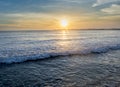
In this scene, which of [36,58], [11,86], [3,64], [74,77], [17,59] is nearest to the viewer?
[11,86]

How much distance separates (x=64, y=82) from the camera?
8.59 m

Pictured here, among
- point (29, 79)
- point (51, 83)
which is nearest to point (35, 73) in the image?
point (29, 79)

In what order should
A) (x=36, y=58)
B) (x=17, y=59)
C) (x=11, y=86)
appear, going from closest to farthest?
(x=11, y=86) < (x=17, y=59) < (x=36, y=58)

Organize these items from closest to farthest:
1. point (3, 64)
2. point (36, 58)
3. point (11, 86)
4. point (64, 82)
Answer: point (11, 86) < point (64, 82) < point (3, 64) < point (36, 58)

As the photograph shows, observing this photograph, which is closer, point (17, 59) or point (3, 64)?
point (3, 64)

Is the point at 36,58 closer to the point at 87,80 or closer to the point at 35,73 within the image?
the point at 35,73

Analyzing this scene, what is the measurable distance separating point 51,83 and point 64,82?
0.74 metres

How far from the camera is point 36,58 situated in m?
15.6

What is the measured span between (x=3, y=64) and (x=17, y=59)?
1.78 metres

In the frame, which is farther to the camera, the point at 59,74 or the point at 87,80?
the point at 59,74

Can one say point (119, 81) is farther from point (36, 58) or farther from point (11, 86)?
point (36, 58)

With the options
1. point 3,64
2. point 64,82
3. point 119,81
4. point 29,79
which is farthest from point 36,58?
point 119,81

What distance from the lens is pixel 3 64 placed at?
13.1 meters

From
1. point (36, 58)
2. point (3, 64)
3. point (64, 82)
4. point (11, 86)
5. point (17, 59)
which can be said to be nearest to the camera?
point (11, 86)
